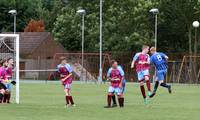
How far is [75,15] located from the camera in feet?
239

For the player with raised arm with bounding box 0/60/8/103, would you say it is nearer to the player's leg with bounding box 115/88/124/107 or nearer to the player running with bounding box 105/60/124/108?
the player running with bounding box 105/60/124/108

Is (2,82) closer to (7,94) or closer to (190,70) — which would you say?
(7,94)

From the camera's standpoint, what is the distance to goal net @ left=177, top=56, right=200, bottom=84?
5959cm

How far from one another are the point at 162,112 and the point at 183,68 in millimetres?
41068

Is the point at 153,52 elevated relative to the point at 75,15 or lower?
lower

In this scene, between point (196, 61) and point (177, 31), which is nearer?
point (196, 61)

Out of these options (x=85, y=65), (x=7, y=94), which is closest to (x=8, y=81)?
(x=7, y=94)

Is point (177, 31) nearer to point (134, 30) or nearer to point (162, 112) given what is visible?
point (134, 30)

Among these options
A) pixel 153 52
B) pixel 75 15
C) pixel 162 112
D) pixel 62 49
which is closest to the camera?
pixel 162 112

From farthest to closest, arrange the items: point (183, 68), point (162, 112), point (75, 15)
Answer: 1. point (75, 15)
2. point (183, 68)
3. point (162, 112)

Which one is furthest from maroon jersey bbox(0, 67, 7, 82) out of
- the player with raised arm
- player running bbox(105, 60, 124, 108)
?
player running bbox(105, 60, 124, 108)

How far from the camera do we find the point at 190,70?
2346 inches

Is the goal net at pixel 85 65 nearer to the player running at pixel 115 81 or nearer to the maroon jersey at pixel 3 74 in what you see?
the maroon jersey at pixel 3 74

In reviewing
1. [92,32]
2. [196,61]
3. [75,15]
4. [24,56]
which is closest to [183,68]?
[196,61]
